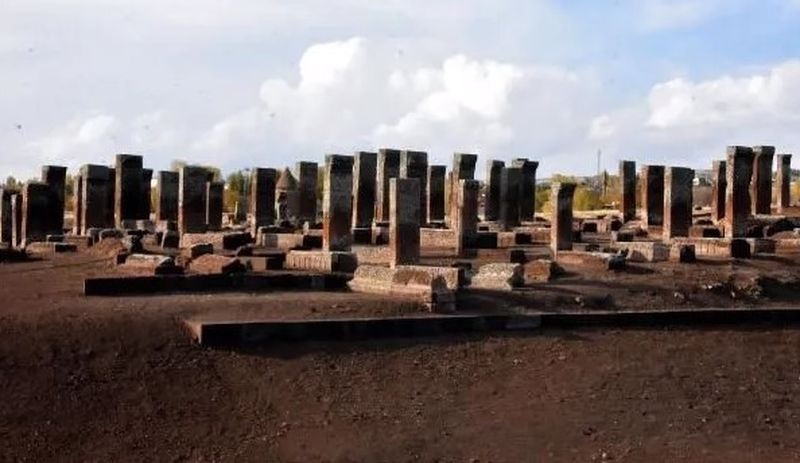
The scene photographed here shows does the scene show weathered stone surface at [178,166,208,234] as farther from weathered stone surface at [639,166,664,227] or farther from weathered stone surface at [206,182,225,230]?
weathered stone surface at [639,166,664,227]

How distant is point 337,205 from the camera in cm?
1959

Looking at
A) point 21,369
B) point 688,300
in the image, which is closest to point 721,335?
point 688,300

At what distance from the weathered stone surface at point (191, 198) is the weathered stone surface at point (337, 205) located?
7.00 metres

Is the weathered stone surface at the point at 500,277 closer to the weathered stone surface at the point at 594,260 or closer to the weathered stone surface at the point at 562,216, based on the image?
the weathered stone surface at the point at 594,260

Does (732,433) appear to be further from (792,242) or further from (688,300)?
(792,242)

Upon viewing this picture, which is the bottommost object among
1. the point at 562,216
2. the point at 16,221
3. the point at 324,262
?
the point at 324,262

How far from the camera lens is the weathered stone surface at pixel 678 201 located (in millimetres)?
23828

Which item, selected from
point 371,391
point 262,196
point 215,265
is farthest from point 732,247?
point 262,196

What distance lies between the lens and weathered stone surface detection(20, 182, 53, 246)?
2483 cm

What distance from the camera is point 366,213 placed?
28.2 metres

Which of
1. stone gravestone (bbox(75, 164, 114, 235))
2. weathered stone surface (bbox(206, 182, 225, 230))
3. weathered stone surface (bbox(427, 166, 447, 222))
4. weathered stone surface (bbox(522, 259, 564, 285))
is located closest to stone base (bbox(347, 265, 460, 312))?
weathered stone surface (bbox(522, 259, 564, 285))

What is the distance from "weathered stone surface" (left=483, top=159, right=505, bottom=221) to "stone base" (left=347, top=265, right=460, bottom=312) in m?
14.1

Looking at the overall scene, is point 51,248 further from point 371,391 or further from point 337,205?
point 371,391

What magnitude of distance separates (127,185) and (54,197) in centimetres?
234
